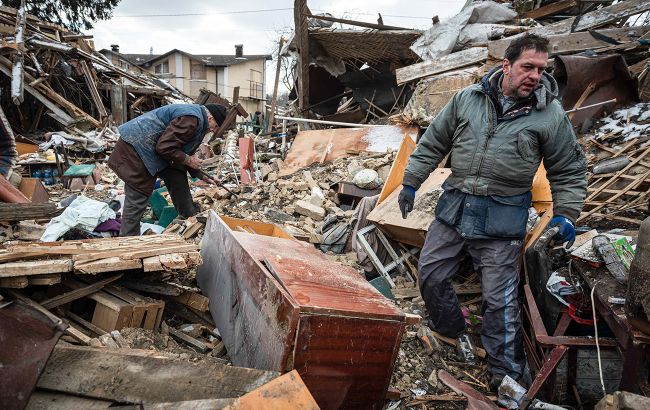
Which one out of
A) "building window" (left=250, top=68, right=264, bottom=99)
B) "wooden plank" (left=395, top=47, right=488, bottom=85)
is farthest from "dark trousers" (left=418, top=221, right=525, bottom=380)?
"building window" (left=250, top=68, right=264, bottom=99)

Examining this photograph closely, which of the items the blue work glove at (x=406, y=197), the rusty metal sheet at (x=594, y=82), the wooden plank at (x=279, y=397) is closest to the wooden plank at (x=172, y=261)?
the wooden plank at (x=279, y=397)

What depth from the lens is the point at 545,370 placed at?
229 centimetres

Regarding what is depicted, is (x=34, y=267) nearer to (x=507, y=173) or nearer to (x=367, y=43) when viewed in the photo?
(x=507, y=173)

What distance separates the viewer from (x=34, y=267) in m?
2.31

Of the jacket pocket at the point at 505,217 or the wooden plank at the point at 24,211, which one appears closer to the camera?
the jacket pocket at the point at 505,217

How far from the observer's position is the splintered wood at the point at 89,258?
2318 mm

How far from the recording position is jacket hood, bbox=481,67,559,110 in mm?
2559

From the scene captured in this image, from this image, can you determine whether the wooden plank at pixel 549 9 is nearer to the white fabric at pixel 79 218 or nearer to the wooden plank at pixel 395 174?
the wooden plank at pixel 395 174

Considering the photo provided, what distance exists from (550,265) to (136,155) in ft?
11.8

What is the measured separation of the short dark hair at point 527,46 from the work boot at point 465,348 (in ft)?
6.32

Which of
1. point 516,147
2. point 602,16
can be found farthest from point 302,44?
point 516,147

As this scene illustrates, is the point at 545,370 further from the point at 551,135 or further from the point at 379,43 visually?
the point at 379,43

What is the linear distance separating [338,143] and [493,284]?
472cm

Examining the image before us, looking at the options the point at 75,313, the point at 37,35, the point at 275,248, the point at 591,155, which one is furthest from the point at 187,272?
the point at 37,35
